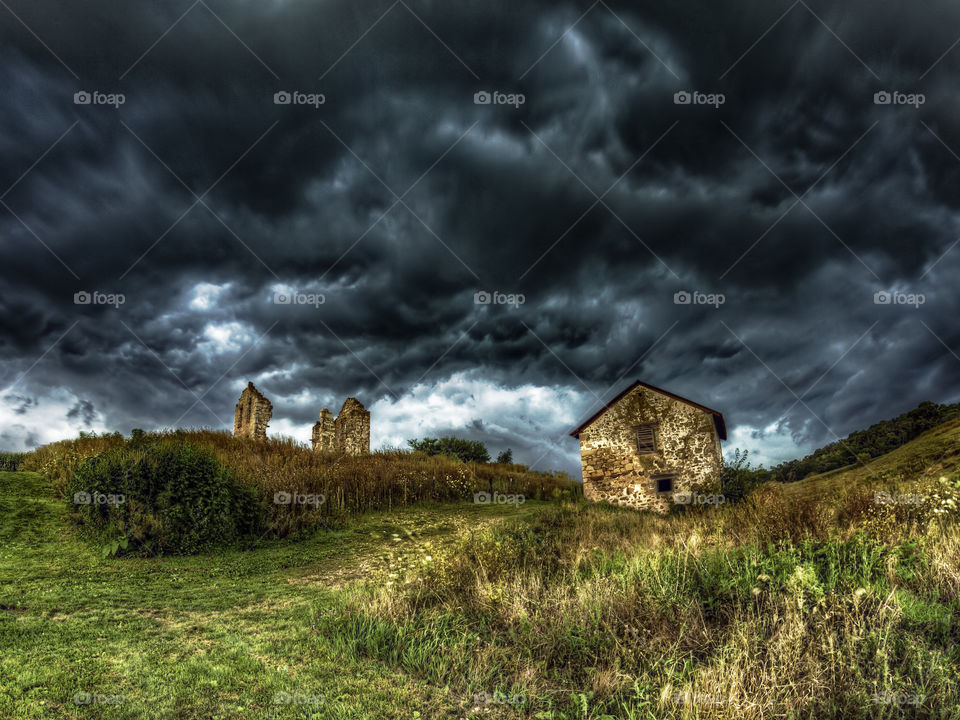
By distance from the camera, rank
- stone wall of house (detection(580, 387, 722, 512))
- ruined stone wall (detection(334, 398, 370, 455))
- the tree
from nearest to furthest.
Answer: stone wall of house (detection(580, 387, 722, 512)) < ruined stone wall (detection(334, 398, 370, 455)) < the tree

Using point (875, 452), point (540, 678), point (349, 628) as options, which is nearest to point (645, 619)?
point (540, 678)

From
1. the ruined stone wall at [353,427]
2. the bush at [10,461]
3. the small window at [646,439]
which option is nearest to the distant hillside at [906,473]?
the small window at [646,439]

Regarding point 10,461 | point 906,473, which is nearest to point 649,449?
point 906,473

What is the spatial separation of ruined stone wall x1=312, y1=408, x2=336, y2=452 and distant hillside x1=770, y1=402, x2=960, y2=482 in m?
24.4

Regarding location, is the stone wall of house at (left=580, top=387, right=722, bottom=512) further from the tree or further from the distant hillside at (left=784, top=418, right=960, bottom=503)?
the tree

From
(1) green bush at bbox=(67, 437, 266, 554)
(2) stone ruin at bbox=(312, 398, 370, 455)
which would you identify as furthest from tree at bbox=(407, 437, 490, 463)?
(1) green bush at bbox=(67, 437, 266, 554)

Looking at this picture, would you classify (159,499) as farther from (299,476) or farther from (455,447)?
(455,447)

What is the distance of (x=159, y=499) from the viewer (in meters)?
9.93

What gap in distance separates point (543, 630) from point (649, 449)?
63.7ft

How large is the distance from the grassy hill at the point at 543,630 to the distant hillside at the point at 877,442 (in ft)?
73.4

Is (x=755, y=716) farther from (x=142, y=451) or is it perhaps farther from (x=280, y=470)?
(x=280, y=470)

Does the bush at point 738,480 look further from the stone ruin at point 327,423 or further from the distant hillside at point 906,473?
the stone ruin at point 327,423

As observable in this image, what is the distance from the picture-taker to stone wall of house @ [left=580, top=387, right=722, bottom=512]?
22.3 m

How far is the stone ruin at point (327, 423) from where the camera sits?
87.9 ft
